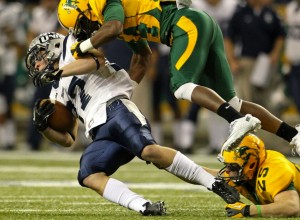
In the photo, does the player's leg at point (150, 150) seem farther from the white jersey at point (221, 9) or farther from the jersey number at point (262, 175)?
the white jersey at point (221, 9)

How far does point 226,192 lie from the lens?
5227mm

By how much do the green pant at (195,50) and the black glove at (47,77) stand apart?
2.09 feet

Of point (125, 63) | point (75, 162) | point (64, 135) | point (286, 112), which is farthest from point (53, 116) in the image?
point (286, 112)

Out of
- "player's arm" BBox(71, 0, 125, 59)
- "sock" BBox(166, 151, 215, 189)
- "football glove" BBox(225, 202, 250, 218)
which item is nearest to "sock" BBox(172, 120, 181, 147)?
"player's arm" BBox(71, 0, 125, 59)

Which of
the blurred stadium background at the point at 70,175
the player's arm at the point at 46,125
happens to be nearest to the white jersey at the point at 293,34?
the blurred stadium background at the point at 70,175

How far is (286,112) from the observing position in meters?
11.7

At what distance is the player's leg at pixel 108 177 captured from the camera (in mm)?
5250

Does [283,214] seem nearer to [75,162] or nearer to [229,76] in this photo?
[229,76]

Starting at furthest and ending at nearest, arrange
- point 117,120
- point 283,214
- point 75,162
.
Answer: point 75,162 < point 117,120 < point 283,214

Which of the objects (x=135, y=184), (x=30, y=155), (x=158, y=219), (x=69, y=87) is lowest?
(x=30, y=155)

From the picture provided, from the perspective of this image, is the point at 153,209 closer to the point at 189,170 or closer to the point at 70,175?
the point at 189,170

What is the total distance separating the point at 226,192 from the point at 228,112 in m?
0.45

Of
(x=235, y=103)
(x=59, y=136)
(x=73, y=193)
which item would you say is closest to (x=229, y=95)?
(x=235, y=103)

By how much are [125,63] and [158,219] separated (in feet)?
18.1
